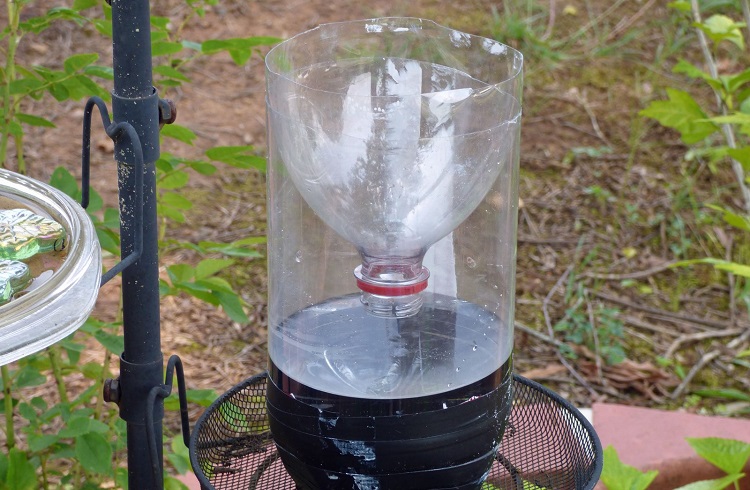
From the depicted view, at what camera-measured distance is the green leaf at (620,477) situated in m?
1.41

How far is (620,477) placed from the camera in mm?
1422

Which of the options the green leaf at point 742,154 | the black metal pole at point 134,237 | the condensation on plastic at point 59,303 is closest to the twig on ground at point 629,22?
the green leaf at point 742,154

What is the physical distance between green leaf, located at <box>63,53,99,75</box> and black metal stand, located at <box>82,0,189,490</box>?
10.0 inches

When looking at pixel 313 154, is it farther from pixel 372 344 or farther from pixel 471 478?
pixel 471 478

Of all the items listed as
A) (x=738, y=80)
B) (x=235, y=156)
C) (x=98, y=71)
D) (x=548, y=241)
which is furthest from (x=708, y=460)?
(x=548, y=241)

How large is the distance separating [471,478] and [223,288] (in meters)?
0.59

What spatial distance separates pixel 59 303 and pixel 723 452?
3.80 feet

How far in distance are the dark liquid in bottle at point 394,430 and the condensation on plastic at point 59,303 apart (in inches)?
11.8

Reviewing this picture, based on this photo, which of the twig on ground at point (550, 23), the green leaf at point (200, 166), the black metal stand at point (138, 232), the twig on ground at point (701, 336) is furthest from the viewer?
the twig on ground at point (550, 23)

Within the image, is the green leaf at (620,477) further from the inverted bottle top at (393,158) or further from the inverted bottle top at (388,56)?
the inverted bottle top at (388,56)

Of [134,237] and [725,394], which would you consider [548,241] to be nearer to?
[725,394]

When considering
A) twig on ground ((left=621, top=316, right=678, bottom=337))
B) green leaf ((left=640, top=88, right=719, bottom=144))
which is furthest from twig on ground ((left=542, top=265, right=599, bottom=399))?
green leaf ((left=640, top=88, right=719, bottom=144))

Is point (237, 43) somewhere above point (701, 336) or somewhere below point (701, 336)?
above

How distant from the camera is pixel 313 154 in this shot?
1.09 meters
